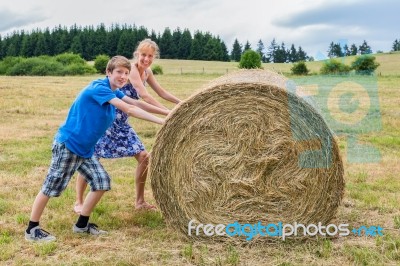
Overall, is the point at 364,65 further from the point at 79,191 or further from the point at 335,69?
the point at 79,191

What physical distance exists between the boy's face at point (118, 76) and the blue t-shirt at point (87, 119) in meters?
0.10

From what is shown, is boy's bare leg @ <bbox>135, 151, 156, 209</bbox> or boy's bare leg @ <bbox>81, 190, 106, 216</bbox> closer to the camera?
boy's bare leg @ <bbox>81, 190, 106, 216</bbox>

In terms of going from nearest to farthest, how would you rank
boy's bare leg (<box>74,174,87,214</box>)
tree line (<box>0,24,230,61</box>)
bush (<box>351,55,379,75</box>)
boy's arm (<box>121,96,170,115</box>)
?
boy's arm (<box>121,96,170,115</box>) → boy's bare leg (<box>74,174,87,214</box>) → bush (<box>351,55,379,75</box>) → tree line (<box>0,24,230,61</box>)

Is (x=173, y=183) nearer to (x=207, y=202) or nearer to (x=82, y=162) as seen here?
(x=207, y=202)

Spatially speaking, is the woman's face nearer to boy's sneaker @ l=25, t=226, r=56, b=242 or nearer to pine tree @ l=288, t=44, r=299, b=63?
boy's sneaker @ l=25, t=226, r=56, b=242

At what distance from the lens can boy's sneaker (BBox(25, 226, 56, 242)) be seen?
4516 millimetres

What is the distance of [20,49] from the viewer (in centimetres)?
8650

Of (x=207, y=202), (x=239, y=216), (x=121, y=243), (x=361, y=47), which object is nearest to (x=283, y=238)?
(x=239, y=216)

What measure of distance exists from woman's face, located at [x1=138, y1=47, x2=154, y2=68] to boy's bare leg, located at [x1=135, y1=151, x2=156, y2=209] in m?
0.94

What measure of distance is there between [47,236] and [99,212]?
904 millimetres

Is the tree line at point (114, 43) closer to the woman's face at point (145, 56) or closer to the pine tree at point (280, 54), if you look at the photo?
the pine tree at point (280, 54)

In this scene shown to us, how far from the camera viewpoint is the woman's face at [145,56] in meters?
5.12
